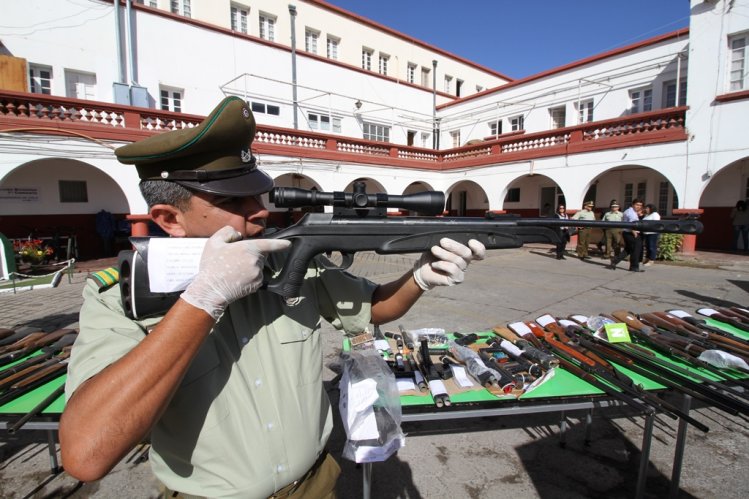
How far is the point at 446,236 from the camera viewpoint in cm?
184

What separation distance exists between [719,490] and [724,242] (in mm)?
16281

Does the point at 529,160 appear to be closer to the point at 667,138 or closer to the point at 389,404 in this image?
the point at 667,138

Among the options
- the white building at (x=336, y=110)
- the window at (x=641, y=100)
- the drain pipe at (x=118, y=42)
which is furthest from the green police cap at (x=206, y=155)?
the window at (x=641, y=100)

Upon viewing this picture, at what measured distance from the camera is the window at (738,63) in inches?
429

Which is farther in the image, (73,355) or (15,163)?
(15,163)

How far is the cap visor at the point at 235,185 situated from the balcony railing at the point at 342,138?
37.4 feet

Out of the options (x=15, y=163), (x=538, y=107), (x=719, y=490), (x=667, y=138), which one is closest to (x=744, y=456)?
(x=719, y=490)

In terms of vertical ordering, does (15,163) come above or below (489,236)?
above

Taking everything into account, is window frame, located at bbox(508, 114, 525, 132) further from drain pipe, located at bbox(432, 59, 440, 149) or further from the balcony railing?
drain pipe, located at bbox(432, 59, 440, 149)

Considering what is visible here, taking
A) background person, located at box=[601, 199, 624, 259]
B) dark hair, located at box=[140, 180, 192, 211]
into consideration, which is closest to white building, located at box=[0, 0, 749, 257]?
background person, located at box=[601, 199, 624, 259]

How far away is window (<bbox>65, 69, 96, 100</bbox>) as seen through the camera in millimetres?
12375

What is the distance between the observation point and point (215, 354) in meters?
1.28

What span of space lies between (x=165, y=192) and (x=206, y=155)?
0.22 meters

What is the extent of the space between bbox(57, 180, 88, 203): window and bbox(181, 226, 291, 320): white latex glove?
51.1ft
